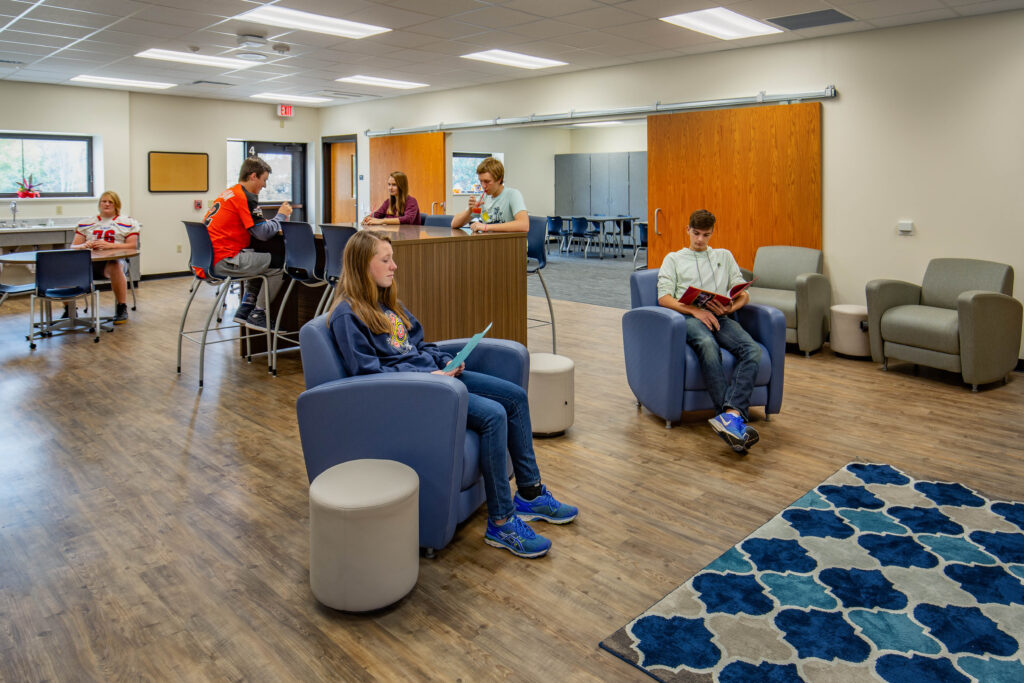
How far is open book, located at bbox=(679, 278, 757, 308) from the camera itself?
168 inches

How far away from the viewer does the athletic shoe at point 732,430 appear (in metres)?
3.83

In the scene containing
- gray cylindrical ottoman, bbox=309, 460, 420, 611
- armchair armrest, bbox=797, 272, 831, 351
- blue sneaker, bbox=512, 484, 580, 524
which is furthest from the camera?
armchair armrest, bbox=797, 272, 831, 351

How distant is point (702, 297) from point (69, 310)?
6.18 metres

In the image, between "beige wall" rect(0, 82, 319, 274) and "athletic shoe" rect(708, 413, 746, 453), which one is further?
"beige wall" rect(0, 82, 319, 274)

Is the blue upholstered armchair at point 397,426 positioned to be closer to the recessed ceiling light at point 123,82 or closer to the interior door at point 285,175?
the recessed ceiling light at point 123,82

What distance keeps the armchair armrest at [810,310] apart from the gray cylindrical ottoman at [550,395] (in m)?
2.92

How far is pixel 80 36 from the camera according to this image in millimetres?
6887

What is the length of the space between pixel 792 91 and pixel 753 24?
865 mm

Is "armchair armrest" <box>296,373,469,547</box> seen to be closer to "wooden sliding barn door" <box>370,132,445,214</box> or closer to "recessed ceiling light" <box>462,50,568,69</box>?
"recessed ceiling light" <box>462,50,568,69</box>

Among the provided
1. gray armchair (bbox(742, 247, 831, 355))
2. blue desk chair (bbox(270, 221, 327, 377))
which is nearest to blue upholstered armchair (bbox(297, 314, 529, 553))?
blue desk chair (bbox(270, 221, 327, 377))

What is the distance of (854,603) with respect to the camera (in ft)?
8.17

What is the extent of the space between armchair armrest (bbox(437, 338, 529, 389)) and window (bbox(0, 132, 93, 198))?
9357 millimetres

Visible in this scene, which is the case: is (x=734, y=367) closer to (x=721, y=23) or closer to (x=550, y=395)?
(x=550, y=395)

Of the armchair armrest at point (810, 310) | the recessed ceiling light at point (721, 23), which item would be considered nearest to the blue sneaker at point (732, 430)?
the armchair armrest at point (810, 310)
